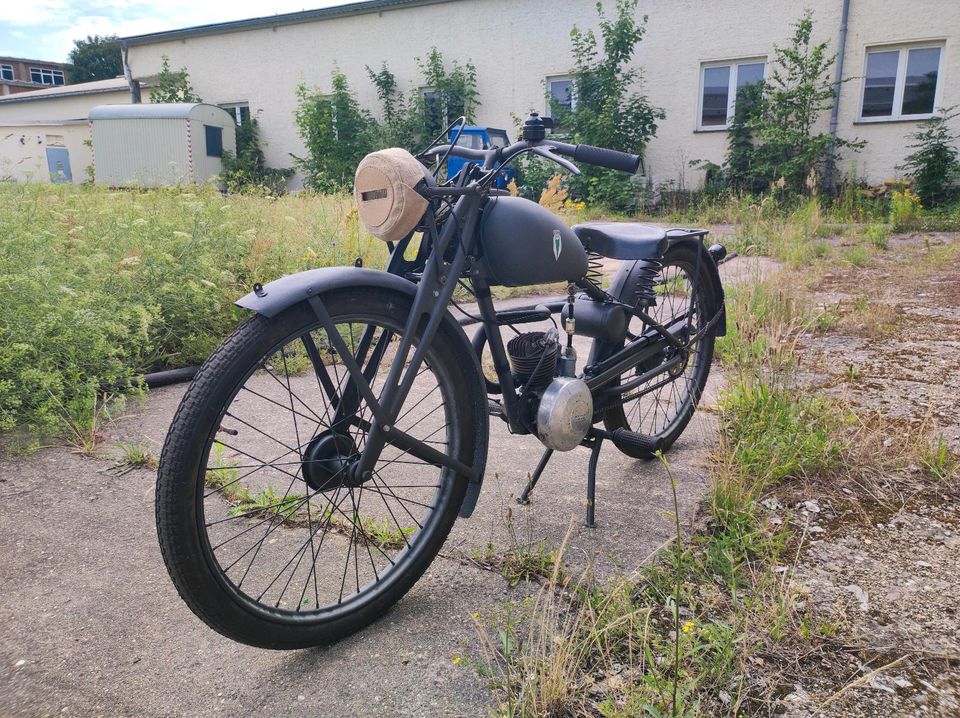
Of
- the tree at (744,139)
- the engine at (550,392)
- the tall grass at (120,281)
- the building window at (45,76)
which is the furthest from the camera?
the building window at (45,76)

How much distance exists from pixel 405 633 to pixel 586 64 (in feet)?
47.7

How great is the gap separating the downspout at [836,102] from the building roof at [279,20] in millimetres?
8290

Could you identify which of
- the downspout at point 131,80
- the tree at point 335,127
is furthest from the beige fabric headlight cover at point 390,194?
the downspout at point 131,80

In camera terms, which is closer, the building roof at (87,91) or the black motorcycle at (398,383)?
the black motorcycle at (398,383)

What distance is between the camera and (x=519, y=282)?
200 centimetres

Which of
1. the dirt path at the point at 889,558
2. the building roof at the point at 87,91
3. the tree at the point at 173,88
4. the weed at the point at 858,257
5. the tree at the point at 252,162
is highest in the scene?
the building roof at the point at 87,91

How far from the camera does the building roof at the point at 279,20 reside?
16547mm

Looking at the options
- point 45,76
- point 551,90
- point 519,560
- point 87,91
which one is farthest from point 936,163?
point 45,76

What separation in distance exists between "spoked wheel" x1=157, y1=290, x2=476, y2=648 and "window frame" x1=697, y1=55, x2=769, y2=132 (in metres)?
13.0

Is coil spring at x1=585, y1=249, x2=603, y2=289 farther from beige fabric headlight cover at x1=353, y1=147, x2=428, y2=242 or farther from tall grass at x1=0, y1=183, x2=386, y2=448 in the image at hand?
tall grass at x1=0, y1=183, x2=386, y2=448

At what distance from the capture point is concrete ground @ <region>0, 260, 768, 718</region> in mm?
1549

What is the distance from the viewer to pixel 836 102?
12.7 metres

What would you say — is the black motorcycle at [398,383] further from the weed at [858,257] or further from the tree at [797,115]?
the tree at [797,115]

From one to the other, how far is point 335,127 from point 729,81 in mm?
8807
